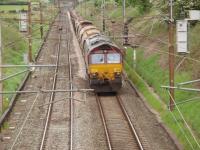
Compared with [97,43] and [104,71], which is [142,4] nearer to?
[97,43]

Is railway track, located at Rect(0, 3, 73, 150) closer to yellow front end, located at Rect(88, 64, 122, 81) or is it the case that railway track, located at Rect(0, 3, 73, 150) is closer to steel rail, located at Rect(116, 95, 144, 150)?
yellow front end, located at Rect(88, 64, 122, 81)

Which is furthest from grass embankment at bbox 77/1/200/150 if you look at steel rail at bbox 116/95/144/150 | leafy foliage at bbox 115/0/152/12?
leafy foliage at bbox 115/0/152/12

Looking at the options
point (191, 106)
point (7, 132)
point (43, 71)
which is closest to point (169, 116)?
point (191, 106)

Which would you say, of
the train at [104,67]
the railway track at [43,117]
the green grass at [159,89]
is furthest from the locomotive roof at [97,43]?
the green grass at [159,89]

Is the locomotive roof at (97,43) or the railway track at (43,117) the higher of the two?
the locomotive roof at (97,43)

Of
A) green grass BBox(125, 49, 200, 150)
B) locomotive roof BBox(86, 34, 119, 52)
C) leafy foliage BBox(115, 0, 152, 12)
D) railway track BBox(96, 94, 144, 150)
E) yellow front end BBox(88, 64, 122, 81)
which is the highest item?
leafy foliage BBox(115, 0, 152, 12)

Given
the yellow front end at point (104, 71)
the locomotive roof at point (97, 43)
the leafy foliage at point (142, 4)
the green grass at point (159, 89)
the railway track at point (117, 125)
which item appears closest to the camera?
the railway track at point (117, 125)

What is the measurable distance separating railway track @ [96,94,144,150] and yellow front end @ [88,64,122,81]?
131cm

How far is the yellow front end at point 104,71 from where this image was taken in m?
33.0

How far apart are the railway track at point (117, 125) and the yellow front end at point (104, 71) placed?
1306 mm

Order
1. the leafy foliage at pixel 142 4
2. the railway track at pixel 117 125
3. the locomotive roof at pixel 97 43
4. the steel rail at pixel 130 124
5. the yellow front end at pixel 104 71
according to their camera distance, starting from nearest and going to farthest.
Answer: the steel rail at pixel 130 124, the railway track at pixel 117 125, the yellow front end at pixel 104 71, the locomotive roof at pixel 97 43, the leafy foliage at pixel 142 4

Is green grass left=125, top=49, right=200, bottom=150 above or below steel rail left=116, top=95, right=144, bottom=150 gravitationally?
above

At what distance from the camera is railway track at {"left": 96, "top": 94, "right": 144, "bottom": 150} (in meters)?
22.9

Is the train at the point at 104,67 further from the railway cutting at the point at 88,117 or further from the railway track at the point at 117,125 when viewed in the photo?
the railway track at the point at 117,125
